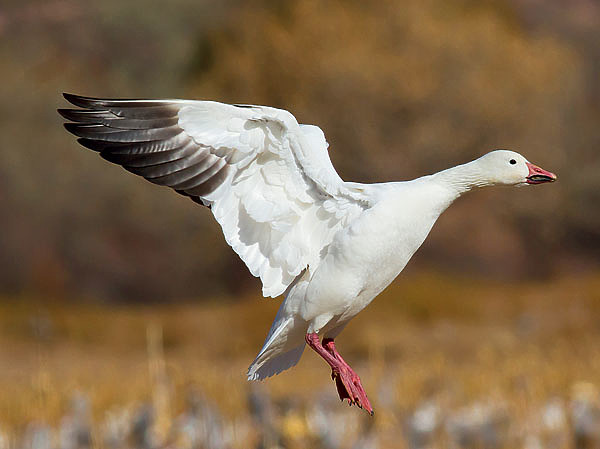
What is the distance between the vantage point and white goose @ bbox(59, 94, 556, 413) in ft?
6.84

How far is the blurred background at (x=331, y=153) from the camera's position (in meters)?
12.9

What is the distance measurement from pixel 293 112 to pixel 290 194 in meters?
11.3

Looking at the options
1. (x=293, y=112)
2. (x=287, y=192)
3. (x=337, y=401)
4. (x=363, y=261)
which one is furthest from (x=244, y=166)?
(x=293, y=112)

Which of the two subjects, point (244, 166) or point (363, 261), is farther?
point (244, 166)

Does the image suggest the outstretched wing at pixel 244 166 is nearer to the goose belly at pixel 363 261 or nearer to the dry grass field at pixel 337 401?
the goose belly at pixel 363 261

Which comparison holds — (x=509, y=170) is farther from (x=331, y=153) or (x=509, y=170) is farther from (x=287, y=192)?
(x=331, y=153)

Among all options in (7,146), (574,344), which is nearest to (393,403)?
(574,344)

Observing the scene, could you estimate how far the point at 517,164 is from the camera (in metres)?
2.09

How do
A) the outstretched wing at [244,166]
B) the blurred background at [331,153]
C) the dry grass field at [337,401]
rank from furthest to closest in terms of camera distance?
the blurred background at [331,153]
the dry grass field at [337,401]
the outstretched wing at [244,166]

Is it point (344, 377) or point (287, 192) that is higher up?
point (287, 192)

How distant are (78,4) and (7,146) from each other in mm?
3011

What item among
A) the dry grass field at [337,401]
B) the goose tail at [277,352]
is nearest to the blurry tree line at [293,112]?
the dry grass field at [337,401]

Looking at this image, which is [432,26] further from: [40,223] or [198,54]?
[40,223]

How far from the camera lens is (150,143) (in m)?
2.29
